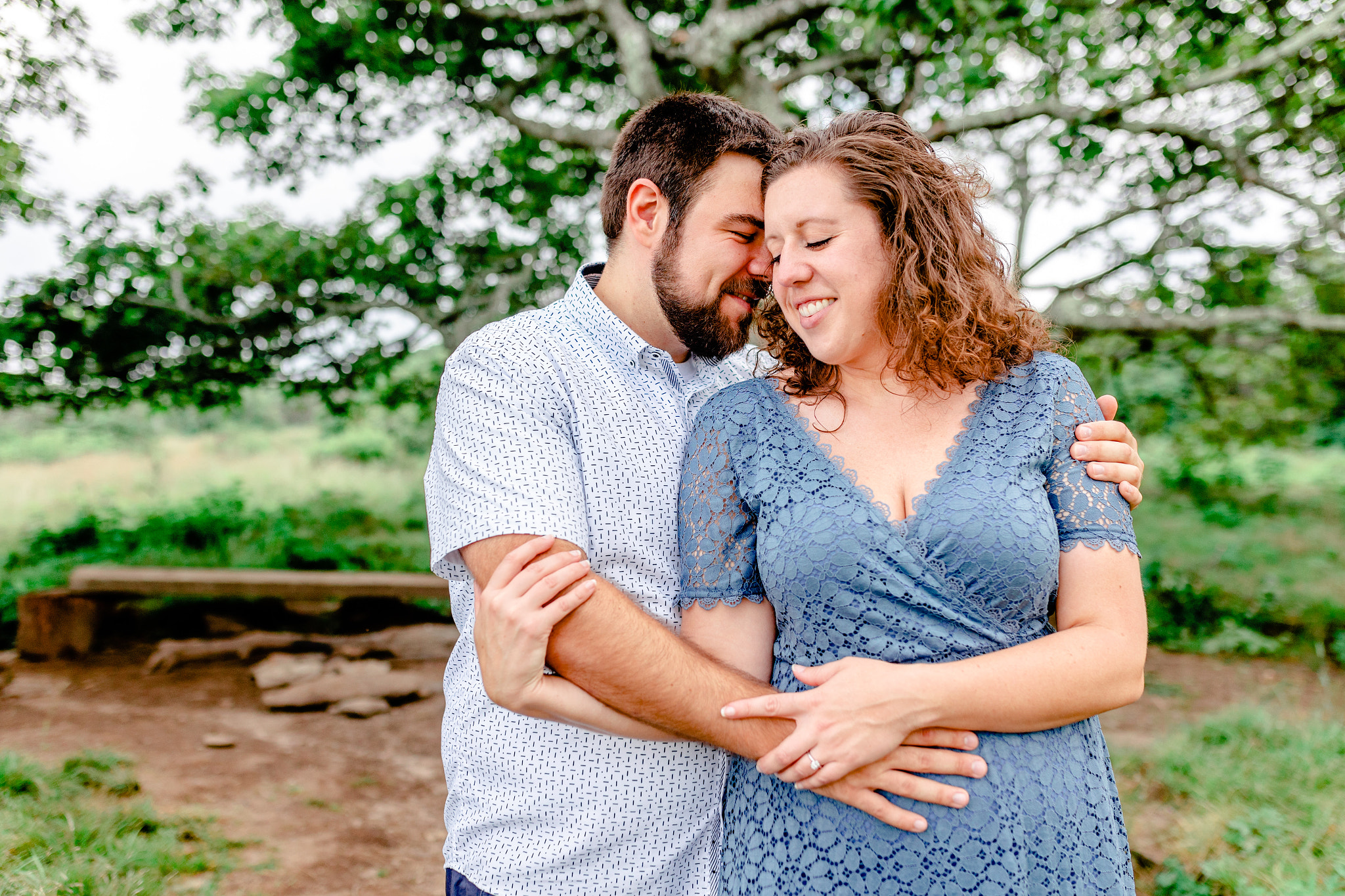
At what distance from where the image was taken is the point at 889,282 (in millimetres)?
1749

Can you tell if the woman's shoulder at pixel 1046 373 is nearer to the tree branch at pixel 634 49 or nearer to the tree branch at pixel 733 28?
the tree branch at pixel 733 28

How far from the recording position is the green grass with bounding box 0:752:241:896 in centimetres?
296

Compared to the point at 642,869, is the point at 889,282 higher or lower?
higher

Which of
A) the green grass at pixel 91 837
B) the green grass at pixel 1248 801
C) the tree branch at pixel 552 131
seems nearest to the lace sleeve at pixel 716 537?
the green grass at pixel 91 837

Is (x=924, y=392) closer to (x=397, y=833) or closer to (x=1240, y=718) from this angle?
(x=397, y=833)

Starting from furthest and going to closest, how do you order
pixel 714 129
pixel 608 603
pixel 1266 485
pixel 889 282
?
pixel 1266 485
pixel 714 129
pixel 889 282
pixel 608 603

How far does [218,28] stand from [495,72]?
1878mm

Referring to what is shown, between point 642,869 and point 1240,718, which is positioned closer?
point 642,869

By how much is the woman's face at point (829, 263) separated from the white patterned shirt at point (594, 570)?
0.37 meters

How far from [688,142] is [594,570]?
3.19 feet

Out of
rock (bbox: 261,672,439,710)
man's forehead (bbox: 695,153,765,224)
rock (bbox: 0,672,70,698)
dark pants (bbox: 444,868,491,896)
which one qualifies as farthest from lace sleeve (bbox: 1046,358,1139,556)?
rock (bbox: 0,672,70,698)

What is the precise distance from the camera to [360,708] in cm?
559

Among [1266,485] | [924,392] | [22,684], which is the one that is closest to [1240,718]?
[924,392]

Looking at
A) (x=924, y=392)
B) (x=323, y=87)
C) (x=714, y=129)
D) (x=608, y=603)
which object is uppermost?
(x=323, y=87)
